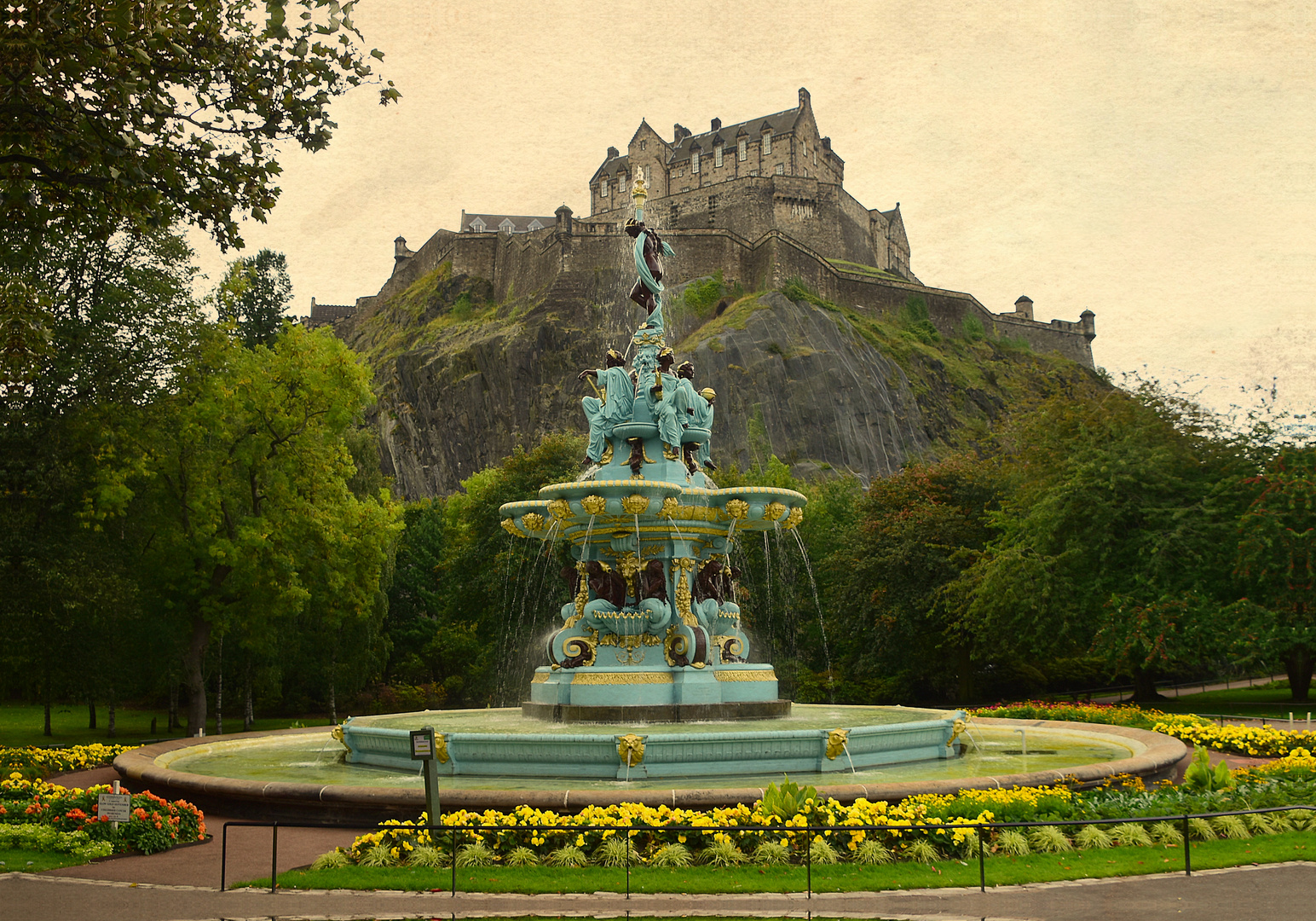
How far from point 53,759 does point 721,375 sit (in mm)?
64500

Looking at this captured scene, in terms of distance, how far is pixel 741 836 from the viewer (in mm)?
9172

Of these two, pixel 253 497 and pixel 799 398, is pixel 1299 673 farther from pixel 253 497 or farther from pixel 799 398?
pixel 799 398

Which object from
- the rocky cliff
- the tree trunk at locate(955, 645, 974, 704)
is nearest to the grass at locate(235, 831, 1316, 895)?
the tree trunk at locate(955, 645, 974, 704)

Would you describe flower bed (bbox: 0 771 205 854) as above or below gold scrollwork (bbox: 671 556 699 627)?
below

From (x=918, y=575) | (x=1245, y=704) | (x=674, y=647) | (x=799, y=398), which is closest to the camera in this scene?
(x=674, y=647)

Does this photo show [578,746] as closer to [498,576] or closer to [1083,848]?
[1083,848]

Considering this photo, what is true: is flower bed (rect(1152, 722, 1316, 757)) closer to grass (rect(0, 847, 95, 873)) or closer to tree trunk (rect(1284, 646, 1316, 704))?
tree trunk (rect(1284, 646, 1316, 704))

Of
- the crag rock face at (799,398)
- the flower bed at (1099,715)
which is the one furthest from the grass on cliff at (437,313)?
the flower bed at (1099,715)

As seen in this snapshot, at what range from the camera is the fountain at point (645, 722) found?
11.4m

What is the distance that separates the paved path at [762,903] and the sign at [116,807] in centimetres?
84

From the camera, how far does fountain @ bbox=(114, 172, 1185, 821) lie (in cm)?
1137

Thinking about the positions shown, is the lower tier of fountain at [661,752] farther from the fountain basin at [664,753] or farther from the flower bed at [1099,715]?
the flower bed at [1099,715]

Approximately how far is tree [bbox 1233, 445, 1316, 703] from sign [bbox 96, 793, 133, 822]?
2495 cm

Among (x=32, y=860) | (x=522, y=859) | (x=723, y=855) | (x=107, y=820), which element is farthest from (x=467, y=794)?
(x=32, y=860)
